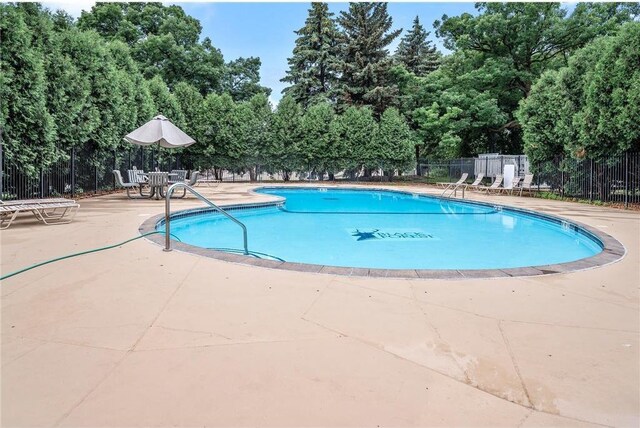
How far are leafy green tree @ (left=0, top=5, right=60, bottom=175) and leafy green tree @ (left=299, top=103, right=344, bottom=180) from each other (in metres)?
14.9

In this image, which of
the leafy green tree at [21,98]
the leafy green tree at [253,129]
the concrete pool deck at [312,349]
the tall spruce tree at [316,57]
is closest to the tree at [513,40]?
the tall spruce tree at [316,57]

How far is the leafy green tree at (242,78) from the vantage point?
31.4 m

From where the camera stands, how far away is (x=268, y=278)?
3.85m

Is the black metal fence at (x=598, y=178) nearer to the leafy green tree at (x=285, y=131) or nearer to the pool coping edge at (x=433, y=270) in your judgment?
the pool coping edge at (x=433, y=270)

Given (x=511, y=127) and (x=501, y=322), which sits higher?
(x=511, y=127)

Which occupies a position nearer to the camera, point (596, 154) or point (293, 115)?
point (596, 154)

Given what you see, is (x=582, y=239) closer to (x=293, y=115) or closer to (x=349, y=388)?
(x=349, y=388)

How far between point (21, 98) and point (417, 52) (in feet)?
96.0

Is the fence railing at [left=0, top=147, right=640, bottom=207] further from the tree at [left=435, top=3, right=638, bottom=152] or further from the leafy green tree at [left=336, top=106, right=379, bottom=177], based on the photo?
the tree at [left=435, top=3, right=638, bottom=152]

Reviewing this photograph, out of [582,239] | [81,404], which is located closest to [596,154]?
[582,239]

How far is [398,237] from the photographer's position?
796 cm

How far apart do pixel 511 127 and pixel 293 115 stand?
13354 mm

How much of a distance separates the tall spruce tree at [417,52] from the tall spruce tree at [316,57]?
17.4 ft

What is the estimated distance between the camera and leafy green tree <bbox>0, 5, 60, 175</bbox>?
27.9 ft
